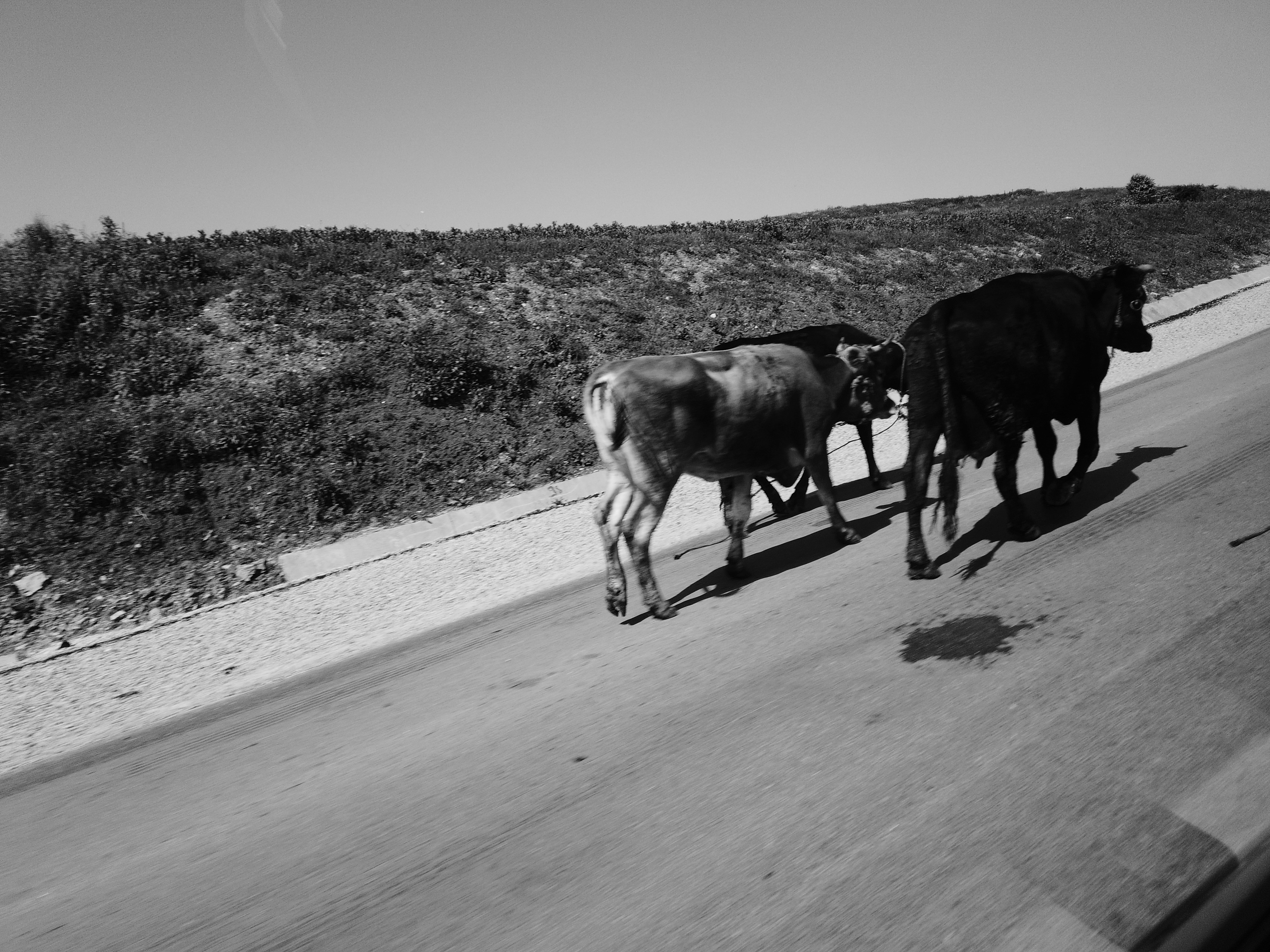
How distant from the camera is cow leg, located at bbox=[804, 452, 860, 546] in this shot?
6.73 m

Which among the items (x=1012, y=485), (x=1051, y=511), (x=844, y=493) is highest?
(x=1012, y=485)

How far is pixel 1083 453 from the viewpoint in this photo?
6.89 metres

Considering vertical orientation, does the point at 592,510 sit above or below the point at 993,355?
below

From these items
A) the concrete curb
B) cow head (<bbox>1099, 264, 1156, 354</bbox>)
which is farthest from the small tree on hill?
cow head (<bbox>1099, 264, 1156, 354</bbox>)

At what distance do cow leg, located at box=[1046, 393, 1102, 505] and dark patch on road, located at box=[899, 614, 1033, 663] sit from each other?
234 cm

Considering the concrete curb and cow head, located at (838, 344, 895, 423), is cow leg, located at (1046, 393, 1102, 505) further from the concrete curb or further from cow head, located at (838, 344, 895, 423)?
the concrete curb

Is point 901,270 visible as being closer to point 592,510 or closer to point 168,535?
point 592,510

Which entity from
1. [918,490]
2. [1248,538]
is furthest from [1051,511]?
[918,490]

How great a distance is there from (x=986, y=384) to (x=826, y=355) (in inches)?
88.4

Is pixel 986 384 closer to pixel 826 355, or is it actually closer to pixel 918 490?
pixel 918 490

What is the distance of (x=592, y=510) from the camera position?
408 inches

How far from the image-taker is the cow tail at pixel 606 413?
19.2 feet

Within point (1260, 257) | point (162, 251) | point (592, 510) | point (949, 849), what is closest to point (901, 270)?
point (1260, 257)

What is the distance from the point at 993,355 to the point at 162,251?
16.1 m
